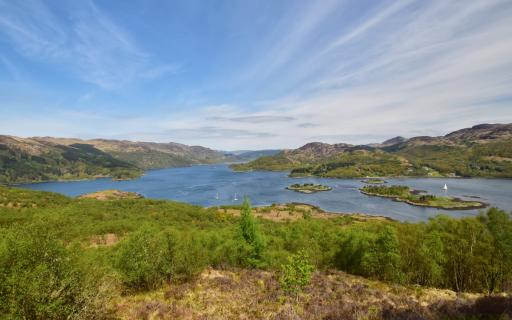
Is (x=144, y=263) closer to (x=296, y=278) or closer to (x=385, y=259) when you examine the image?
(x=296, y=278)

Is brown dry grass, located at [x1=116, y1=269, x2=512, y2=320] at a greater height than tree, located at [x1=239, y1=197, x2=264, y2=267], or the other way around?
brown dry grass, located at [x1=116, y1=269, x2=512, y2=320]

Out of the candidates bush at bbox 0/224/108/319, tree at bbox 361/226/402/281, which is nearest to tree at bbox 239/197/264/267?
tree at bbox 361/226/402/281

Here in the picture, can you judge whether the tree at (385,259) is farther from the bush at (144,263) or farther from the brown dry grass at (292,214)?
the brown dry grass at (292,214)

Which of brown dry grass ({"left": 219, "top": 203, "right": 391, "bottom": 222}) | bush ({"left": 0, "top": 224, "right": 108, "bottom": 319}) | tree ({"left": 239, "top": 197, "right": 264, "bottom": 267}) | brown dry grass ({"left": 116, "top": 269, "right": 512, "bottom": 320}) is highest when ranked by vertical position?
bush ({"left": 0, "top": 224, "right": 108, "bottom": 319})

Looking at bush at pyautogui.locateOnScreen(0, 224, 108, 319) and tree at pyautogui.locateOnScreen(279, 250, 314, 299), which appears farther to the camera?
tree at pyautogui.locateOnScreen(279, 250, 314, 299)

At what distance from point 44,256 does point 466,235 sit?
46016 mm

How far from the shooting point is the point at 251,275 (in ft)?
98.0

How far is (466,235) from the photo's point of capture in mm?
37594

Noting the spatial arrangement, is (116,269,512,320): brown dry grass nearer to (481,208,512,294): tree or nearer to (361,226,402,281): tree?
(361,226,402,281): tree

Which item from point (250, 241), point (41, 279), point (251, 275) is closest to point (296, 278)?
point (251, 275)

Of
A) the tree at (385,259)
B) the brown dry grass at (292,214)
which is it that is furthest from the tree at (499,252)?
the brown dry grass at (292,214)

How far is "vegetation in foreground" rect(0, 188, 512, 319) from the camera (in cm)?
1309

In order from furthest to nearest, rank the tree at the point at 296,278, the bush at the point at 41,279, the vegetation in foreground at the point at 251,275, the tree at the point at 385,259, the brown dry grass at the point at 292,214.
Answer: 1. the brown dry grass at the point at 292,214
2. the tree at the point at 385,259
3. the tree at the point at 296,278
4. the vegetation in foreground at the point at 251,275
5. the bush at the point at 41,279

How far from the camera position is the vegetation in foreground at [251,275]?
1309 centimetres
